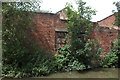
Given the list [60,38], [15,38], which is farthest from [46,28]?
[15,38]

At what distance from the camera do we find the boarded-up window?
6.41m

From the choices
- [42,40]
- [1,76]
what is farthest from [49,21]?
[1,76]

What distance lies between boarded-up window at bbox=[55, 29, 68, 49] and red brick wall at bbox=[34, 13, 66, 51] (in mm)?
190

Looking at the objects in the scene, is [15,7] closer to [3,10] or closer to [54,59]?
[3,10]

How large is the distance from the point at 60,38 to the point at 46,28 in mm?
1058

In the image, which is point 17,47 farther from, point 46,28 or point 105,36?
point 105,36

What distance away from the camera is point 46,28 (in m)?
6.28

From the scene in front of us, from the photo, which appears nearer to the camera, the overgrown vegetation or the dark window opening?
the overgrown vegetation

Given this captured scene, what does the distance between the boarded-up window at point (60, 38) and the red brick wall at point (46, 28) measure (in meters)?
0.19

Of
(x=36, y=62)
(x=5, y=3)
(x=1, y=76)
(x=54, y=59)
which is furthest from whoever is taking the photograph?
(x=54, y=59)

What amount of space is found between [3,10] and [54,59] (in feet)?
11.7

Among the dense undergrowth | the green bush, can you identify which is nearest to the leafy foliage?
the dense undergrowth

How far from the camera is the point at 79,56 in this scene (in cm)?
613

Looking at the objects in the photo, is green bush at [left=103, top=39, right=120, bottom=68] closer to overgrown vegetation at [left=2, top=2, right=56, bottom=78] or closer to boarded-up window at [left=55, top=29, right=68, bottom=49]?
boarded-up window at [left=55, top=29, right=68, bottom=49]
